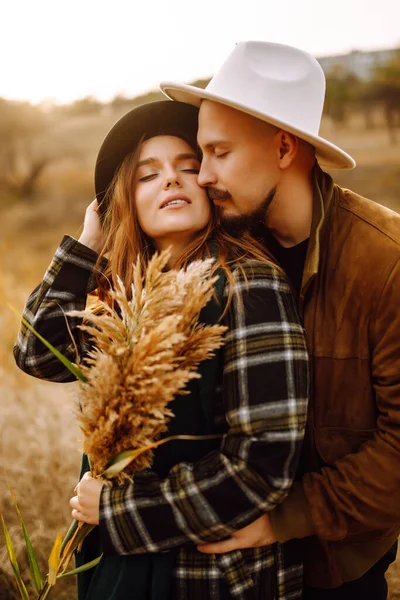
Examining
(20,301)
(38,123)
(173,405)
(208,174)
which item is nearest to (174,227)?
(208,174)

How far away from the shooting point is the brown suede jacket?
181 cm

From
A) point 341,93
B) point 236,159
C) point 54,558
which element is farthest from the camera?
point 341,93

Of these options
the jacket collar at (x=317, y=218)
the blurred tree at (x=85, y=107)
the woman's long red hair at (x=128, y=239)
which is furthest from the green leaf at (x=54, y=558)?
the blurred tree at (x=85, y=107)

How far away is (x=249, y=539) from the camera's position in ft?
5.74

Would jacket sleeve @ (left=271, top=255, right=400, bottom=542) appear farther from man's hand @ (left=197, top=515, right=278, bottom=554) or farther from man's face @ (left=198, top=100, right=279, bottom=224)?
man's face @ (left=198, top=100, right=279, bottom=224)

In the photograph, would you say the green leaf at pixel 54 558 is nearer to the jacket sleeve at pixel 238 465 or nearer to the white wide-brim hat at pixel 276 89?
the jacket sleeve at pixel 238 465

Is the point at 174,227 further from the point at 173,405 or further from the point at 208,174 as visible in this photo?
the point at 173,405

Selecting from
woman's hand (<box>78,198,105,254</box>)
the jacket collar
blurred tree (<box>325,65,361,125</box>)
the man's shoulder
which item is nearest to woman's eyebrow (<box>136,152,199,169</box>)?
woman's hand (<box>78,198,105,254</box>)

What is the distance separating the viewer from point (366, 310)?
1894 mm

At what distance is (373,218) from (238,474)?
1039mm

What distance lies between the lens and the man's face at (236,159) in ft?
6.87

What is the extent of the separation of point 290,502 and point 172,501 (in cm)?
42

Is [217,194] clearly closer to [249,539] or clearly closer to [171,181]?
[171,181]

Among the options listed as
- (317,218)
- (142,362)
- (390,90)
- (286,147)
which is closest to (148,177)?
(286,147)
